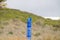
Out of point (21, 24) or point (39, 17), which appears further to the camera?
point (39, 17)

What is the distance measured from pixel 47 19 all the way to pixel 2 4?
11.0ft

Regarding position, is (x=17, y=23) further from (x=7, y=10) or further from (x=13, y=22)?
(x=7, y=10)

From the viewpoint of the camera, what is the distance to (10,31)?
42.0 feet

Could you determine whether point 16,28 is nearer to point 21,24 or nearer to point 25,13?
point 21,24

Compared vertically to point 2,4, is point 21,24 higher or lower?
lower

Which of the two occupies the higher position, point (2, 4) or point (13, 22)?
point (2, 4)

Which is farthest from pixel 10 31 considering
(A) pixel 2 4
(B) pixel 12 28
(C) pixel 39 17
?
(C) pixel 39 17

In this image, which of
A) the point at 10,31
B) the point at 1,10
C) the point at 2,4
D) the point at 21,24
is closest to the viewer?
the point at 10,31

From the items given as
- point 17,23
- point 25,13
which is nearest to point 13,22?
point 17,23

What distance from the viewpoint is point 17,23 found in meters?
14.8

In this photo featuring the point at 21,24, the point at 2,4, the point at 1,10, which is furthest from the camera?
the point at 1,10

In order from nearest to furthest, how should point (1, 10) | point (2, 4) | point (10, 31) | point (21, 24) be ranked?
point (10, 31), point (21, 24), point (2, 4), point (1, 10)

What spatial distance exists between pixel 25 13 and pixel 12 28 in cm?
480

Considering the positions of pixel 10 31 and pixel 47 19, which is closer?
pixel 10 31
